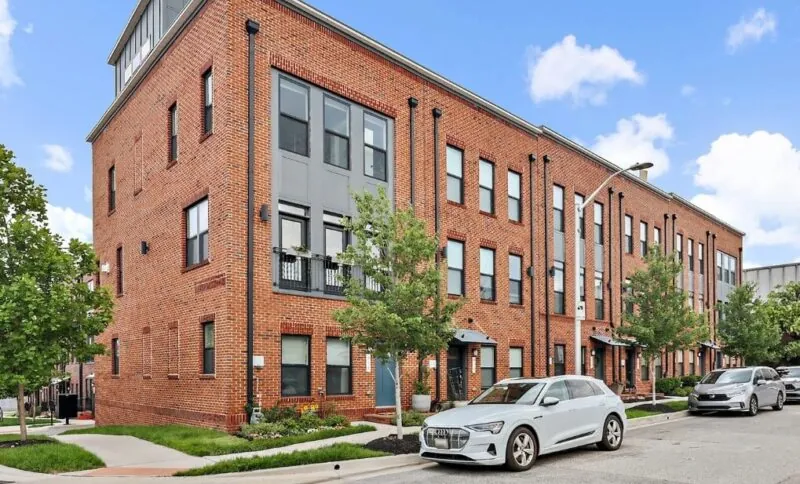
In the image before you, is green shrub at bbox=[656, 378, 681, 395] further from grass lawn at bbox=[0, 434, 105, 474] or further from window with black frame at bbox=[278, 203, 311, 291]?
grass lawn at bbox=[0, 434, 105, 474]

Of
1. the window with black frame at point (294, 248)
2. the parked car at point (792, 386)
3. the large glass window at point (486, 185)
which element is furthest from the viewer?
the parked car at point (792, 386)

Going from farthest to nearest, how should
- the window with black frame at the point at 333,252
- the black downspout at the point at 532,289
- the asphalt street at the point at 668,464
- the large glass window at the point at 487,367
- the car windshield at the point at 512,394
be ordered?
the black downspout at the point at 532,289 → the large glass window at the point at 487,367 → the window with black frame at the point at 333,252 → the car windshield at the point at 512,394 → the asphalt street at the point at 668,464

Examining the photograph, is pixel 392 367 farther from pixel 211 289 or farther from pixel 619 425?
pixel 619 425

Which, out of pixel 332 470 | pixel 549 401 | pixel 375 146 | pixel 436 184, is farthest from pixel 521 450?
pixel 436 184

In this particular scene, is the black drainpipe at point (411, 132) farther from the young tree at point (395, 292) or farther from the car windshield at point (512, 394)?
the car windshield at point (512, 394)

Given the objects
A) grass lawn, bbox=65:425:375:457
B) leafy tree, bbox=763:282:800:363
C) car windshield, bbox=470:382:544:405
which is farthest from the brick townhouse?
leafy tree, bbox=763:282:800:363

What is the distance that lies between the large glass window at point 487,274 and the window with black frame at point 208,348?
9954 millimetres

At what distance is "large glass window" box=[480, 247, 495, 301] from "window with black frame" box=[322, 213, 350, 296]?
21.7 ft

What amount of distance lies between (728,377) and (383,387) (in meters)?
11.5

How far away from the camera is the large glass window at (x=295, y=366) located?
17.3 m

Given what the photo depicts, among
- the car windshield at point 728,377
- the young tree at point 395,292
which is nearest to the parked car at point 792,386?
the car windshield at point 728,377

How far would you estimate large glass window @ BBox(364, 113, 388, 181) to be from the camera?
66.5ft

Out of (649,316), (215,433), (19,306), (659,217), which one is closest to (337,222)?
(215,433)

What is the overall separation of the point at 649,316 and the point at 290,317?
13.4 m
